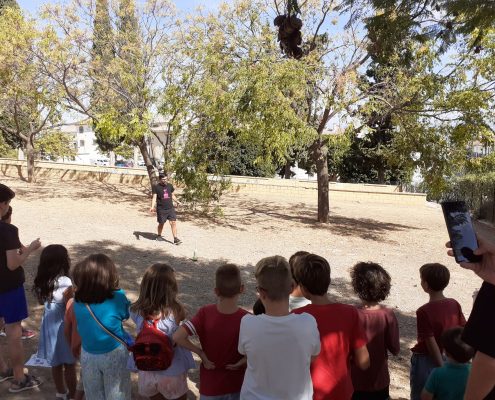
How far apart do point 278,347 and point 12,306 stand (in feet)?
7.68

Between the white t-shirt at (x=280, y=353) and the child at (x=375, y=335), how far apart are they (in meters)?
0.68

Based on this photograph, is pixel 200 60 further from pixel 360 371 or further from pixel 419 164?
pixel 360 371

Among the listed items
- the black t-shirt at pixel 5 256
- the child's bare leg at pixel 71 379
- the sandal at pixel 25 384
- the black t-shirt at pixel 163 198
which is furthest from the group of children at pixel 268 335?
the black t-shirt at pixel 163 198

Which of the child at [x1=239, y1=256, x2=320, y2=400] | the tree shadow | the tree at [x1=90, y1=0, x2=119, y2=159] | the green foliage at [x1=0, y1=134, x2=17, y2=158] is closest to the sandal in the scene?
the child at [x1=239, y1=256, x2=320, y2=400]

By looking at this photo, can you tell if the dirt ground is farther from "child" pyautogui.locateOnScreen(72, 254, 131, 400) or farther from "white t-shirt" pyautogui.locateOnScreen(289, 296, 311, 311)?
"white t-shirt" pyautogui.locateOnScreen(289, 296, 311, 311)

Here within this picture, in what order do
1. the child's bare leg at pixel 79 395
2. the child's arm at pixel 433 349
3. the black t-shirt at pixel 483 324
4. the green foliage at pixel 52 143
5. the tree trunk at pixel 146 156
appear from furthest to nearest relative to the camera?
the green foliage at pixel 52 143, the tree trunk at pixel 146 156, the child's bare leg at pixel 79 395, the child's arm at pixel 433 349, the black t-shirt at pixel 483 324

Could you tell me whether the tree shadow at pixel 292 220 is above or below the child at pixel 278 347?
below

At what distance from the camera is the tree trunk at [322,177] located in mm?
13289

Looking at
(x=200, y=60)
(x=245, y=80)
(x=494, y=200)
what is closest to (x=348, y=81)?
(x=245, y=80)

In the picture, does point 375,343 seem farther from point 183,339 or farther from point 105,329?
point 105,329

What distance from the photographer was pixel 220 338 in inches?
105

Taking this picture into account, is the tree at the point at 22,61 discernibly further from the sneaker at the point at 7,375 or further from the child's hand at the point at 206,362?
the child's hand at the point at 206,362

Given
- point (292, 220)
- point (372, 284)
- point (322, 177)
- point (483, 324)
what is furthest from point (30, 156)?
point (483, 324)

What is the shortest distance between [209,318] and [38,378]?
2.02m
